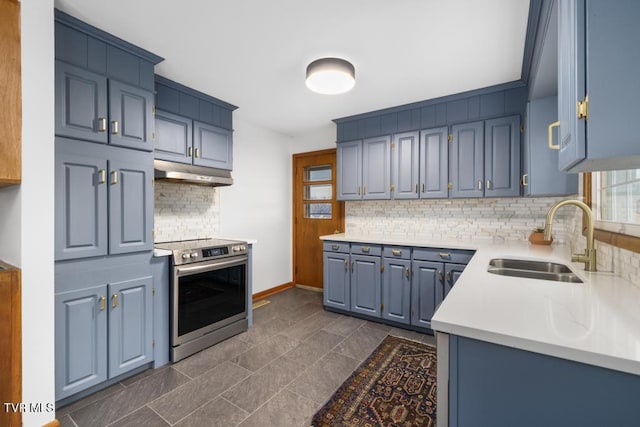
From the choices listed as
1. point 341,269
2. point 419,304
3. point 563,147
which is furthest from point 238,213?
point 563,147

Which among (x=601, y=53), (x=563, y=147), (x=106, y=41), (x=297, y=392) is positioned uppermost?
(x=106, y=41)

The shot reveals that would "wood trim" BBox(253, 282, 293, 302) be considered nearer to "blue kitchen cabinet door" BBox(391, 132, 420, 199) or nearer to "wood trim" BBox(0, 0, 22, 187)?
"blue kitchen cabinet door" BBox(391, 132, 420, 199)

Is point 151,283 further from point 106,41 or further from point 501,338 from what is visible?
point 501,338

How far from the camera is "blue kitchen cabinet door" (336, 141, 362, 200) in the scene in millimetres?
3730

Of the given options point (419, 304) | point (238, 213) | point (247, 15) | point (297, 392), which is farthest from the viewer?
point (238, 213)

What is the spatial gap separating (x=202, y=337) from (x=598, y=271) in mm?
2889

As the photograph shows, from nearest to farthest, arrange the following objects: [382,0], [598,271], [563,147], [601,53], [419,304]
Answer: [601,53], [563,147], [598,271], [382,0], [419,304]

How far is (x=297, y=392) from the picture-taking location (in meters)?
2.03

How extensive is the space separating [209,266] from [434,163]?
258 cm

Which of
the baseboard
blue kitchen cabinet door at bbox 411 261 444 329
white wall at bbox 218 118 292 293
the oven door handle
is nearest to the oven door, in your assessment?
the oven door handle

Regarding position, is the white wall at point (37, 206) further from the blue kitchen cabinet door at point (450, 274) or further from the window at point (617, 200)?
the blue kitchen cabinet door at point (450, 274)

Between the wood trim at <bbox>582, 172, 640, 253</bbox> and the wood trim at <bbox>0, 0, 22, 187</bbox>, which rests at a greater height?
the wood trim at <bbox>0, 0, 22, 187</bbox>

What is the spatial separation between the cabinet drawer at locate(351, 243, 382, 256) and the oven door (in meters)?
1.23

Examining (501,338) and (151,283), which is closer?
(501,338)
